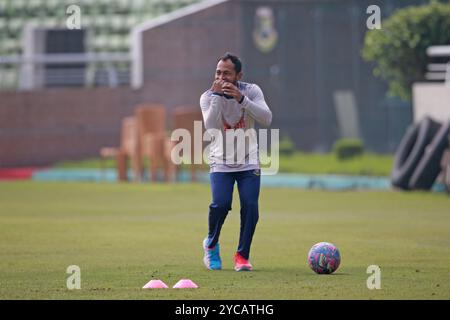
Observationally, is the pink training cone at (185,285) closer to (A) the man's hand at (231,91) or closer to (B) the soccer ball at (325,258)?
(B) the soccer ball at (325,258)

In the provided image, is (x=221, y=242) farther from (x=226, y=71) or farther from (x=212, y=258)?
(x=226, y=71)

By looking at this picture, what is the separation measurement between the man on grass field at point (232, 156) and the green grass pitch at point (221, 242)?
390 millimetres

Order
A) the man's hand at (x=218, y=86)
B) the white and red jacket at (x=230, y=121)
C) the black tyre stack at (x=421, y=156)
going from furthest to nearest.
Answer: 1. the black tyre stack at (x=421, y=156)
2. the white and red jacket at (x=230, y=121)
3. the man's hand at (x=218, y=86)

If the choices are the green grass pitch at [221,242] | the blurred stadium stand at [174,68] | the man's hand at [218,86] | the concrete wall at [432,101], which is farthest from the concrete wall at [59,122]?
the man's hand at [218,86]

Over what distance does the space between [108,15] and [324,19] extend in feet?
45.4

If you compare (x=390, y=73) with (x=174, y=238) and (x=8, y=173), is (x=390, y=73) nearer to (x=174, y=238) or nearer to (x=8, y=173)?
(x=8, y=173)

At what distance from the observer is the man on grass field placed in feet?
41.1

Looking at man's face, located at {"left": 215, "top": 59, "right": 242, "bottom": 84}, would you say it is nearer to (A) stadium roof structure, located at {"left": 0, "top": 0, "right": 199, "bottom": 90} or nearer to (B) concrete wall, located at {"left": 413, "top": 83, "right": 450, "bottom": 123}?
(B) concrete wall, located at {"left": 413, "top": 83, "right": 450, "bottom": 123}

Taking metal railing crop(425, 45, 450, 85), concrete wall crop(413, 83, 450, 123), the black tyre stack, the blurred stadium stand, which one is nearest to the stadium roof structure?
the blurred stadium stand

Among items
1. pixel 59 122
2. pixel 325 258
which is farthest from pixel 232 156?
pixel 59 122

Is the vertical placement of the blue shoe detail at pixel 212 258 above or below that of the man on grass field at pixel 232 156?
below

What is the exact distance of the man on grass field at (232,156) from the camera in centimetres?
1252

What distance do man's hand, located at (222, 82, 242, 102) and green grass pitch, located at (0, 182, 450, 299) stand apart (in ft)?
5.56
